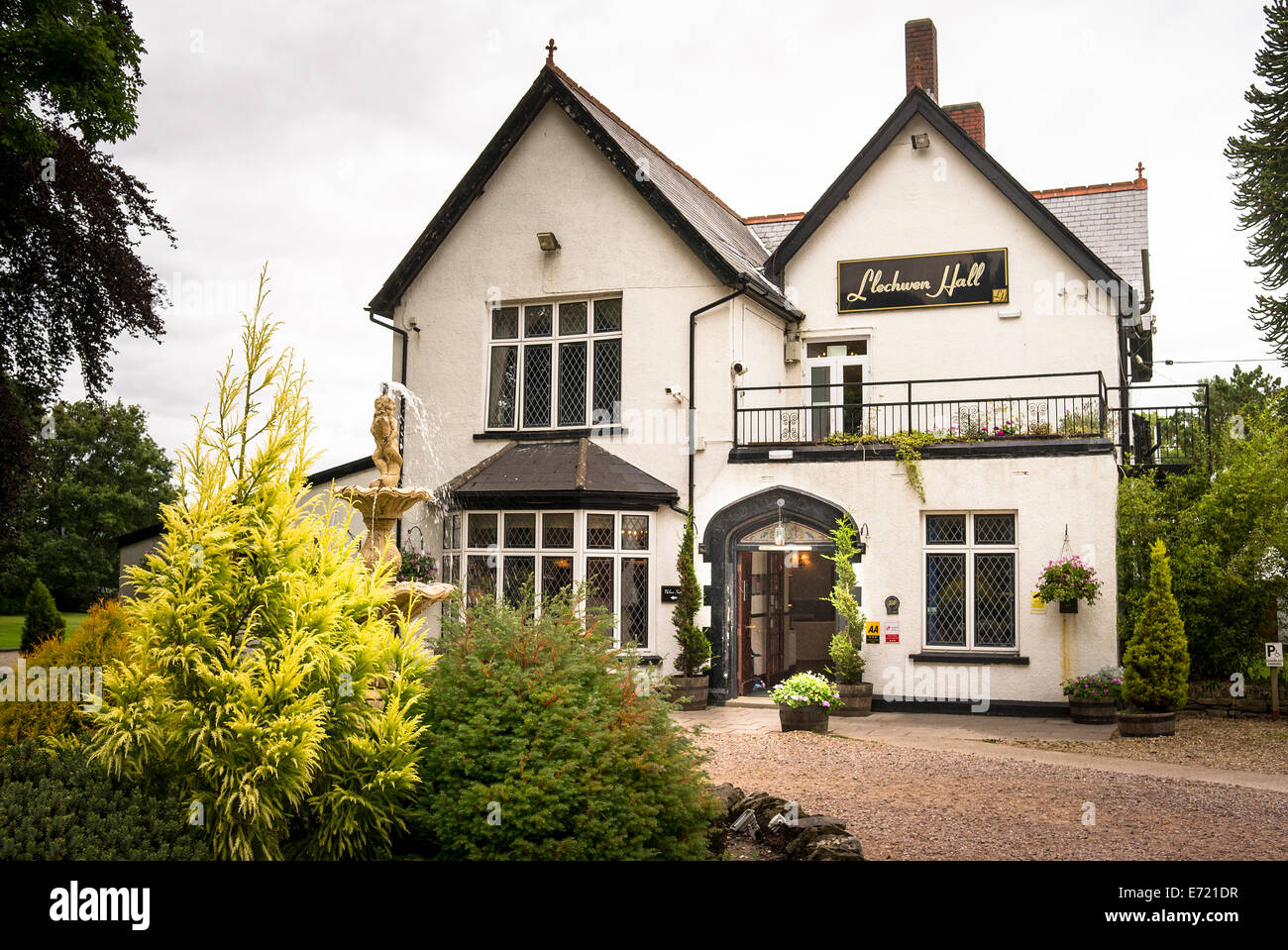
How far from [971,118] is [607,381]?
9.28 metres

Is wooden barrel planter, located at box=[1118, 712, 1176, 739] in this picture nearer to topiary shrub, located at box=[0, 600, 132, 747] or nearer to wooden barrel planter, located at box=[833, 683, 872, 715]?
wooden barrel planter, located at box=[833, 683, 872, 715]

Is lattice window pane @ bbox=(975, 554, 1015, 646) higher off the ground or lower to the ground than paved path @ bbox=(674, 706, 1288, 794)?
higher

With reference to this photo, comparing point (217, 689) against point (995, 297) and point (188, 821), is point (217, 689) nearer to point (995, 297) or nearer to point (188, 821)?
point (188, 821)

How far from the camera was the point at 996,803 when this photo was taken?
28.0ft

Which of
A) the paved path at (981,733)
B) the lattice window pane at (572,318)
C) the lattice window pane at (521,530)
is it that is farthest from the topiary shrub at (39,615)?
the paved path at (981,733)

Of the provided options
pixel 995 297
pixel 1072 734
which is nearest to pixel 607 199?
pixel 995 297

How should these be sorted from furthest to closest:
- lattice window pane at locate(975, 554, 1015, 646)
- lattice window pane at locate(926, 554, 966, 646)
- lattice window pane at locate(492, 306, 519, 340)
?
1. lattice window pane at locate(492, 306, 519, 340)
2. lattice window pane at locate(926, 554, 966, 646)
3. lattice window pane at locate(975, 554, 1015, 646)

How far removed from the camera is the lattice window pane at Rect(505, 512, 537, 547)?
15.9 m

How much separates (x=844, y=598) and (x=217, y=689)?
1136 centimetres

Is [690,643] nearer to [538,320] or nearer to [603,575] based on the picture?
[603,575]

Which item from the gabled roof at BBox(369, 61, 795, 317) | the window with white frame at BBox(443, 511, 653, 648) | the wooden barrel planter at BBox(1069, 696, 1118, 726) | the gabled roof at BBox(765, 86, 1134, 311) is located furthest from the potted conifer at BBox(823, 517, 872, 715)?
the gabled roof at BBox(765, 86, 1134, 311)

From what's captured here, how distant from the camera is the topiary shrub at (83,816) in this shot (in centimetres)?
428

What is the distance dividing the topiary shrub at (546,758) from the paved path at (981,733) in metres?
4.67

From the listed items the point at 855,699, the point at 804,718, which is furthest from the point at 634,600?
the point at 804,718
